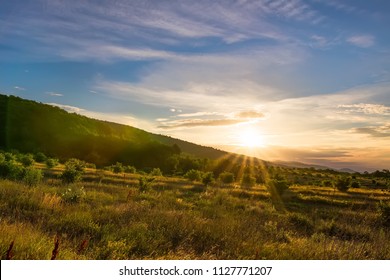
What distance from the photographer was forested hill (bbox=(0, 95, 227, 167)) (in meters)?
79.0

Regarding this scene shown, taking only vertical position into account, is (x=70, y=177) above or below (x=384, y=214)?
below

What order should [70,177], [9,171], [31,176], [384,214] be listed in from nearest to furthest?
[384,214] < [31,176] < [9,171] < [70,177]

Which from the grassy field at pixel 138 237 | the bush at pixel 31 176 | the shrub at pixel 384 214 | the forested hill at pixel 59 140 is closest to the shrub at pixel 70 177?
the bush at pixel 31 176

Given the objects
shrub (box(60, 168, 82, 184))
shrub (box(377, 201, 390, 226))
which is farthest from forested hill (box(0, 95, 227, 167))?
shrub (box(377, 201, 390, 226))

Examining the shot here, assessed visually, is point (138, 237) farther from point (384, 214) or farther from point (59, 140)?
point (59, 140)

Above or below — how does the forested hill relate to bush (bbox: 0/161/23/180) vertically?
above

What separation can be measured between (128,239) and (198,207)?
27.6 ft

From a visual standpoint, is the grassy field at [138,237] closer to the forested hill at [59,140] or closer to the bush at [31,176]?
the bush at [31,176]

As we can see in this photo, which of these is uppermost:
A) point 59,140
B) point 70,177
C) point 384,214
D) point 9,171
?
point 59,140

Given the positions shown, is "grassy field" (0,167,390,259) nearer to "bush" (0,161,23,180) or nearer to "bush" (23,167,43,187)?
"bush" (23,167,43,187)

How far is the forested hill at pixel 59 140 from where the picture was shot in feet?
259

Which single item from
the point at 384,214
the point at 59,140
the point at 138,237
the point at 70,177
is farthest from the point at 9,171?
the point at 59,140

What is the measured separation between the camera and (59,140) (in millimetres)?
85875
